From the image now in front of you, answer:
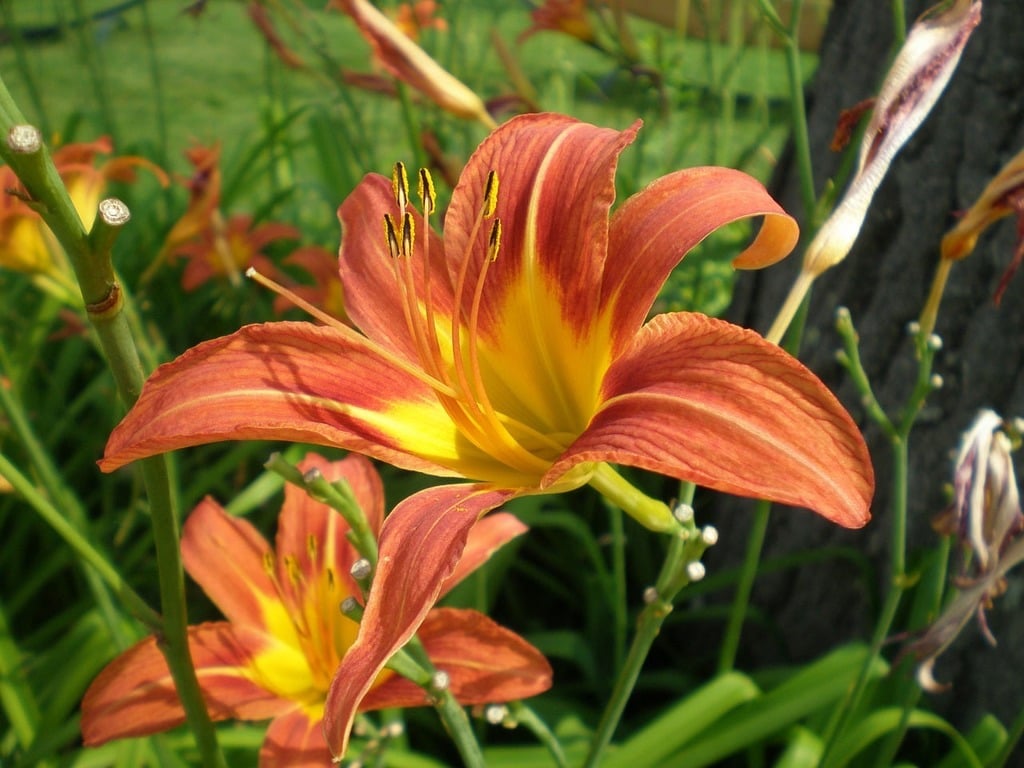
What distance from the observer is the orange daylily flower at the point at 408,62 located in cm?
104

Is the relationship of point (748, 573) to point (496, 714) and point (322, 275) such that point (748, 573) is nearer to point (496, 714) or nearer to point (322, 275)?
point (496, 714)

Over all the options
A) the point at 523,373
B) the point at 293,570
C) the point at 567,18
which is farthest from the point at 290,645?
the point at 567,18

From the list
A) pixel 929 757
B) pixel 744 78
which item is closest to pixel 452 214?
pixel 929 757

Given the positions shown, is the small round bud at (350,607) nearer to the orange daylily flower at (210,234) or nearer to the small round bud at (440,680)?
the small round bud at (440,680)

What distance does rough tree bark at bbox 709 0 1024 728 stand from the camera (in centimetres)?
115

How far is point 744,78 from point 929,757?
469 cm

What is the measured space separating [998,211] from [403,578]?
1.57ft

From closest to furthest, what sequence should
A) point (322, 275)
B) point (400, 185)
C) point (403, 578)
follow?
point (403, 578) < point (400, 185) < point (322, 275)

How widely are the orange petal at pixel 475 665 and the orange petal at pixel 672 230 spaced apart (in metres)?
0.27

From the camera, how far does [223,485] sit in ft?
5.57

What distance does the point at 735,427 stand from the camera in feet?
1.65

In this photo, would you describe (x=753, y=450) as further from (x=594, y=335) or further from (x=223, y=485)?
(x=223, y=485)

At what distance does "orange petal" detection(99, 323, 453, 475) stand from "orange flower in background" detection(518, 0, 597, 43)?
1185mm

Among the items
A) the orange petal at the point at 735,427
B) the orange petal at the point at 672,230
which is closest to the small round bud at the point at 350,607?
the orange petal at the point at 735,427
